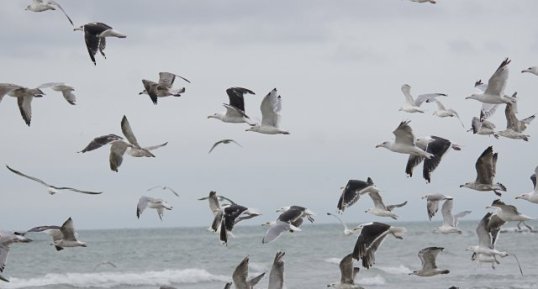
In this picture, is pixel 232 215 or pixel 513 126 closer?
pixel 232 215

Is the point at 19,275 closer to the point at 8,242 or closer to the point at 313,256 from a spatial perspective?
the point at 313,256

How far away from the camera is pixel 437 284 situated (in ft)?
79.3

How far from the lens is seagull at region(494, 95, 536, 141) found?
53.2 feet

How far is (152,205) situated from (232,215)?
8.44 feet

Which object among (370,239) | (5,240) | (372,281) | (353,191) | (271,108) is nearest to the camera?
(5,240)

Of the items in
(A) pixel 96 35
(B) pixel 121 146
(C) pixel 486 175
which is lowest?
(C) pixel 486 175

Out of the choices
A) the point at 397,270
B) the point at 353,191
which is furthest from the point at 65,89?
the point at 397,270

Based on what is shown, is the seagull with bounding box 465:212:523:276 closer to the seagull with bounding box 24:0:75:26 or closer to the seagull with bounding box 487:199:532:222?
the seagull with bounding box 487:199:532:222

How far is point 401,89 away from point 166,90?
15.4 feet

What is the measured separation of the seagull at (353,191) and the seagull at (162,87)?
8.65 feet

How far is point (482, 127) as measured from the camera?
1631 cm

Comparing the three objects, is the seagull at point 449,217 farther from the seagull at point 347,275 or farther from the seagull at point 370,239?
the seagull at point 370,239

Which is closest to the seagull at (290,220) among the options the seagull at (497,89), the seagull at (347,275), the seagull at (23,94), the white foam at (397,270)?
the seagull at (347,275)

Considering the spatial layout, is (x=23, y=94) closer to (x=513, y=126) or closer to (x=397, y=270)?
(x=513, y=126)
